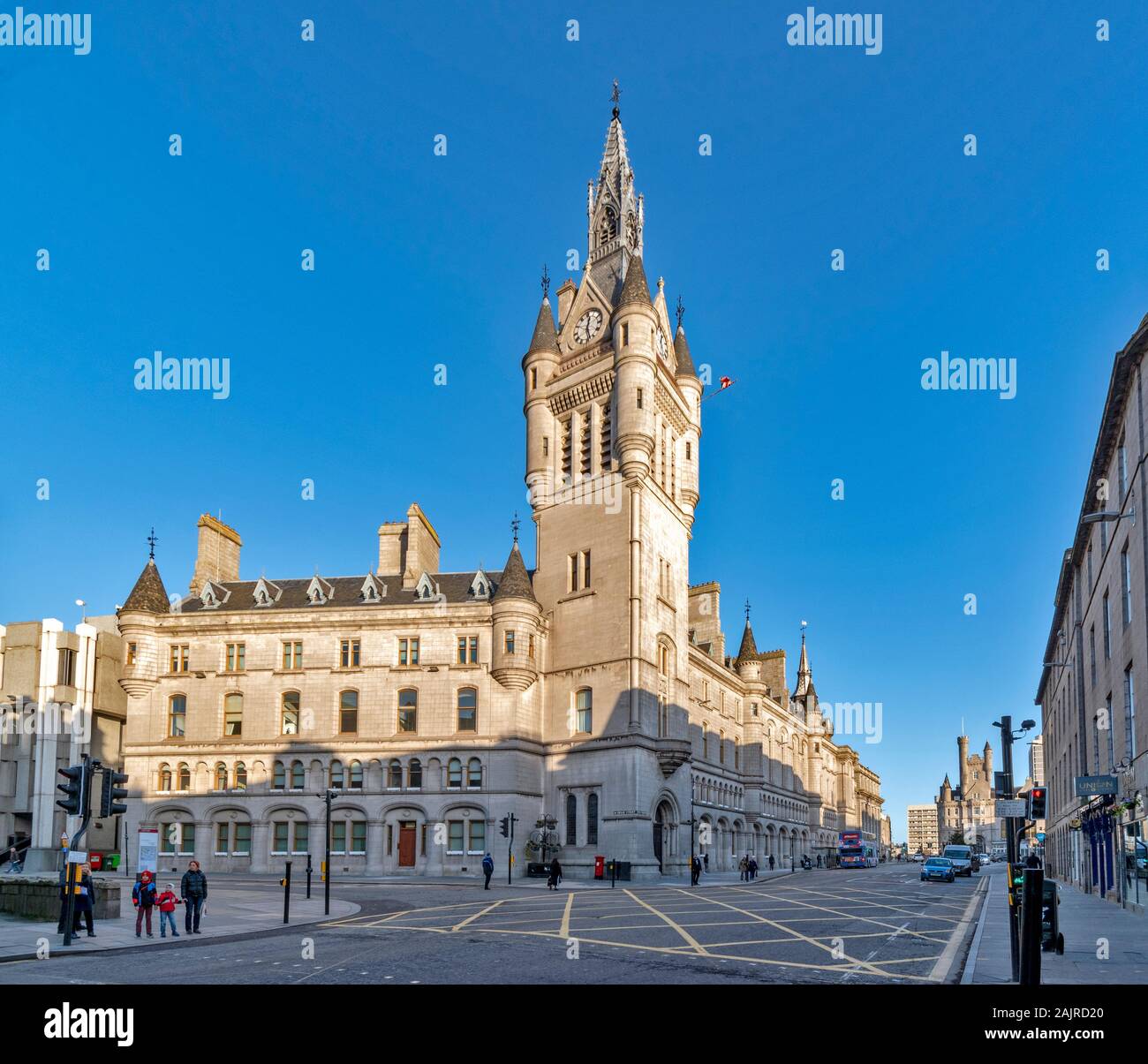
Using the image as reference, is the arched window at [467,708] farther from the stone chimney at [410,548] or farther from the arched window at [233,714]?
the arched window at [233,714]

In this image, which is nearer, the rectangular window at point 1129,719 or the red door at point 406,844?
the rectangular window at point 1129,719

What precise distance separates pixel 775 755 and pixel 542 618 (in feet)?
138

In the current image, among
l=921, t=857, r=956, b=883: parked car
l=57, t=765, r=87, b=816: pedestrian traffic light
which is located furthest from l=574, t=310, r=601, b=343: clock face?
l=57, t=765, r=87, b=816: pedestrian traffic light

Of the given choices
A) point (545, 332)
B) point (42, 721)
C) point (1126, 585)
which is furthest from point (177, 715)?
point (1126, 585)

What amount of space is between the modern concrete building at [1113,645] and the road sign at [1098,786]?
26cm

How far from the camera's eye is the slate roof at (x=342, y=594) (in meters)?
59.3

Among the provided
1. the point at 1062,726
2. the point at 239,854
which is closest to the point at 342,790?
the point at 239,854

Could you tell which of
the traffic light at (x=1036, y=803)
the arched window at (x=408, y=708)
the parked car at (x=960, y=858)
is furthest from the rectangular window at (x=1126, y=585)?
the parked car at (x=960, y=858)

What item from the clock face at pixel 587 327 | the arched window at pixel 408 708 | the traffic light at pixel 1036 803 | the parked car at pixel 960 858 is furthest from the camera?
the parked car at pixel 960 858

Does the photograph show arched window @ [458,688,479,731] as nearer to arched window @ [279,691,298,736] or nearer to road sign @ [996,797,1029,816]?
arched window @ [279,691,298,736]

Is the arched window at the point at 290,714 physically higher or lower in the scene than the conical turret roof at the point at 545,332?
A: lower

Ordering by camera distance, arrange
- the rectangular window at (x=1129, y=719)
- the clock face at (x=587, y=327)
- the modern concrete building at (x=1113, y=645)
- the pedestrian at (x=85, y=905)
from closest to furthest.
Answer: the pedestrian at (x=85, y=905) → the modern concrete building at (x=1113, y=645) → the rectangular window at (x=1129, y=719) → the clock face at (x=587, y=327)

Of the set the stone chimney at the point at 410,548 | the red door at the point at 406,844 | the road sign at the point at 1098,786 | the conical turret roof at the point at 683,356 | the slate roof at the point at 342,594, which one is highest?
the conical turret roof at the point at 683,356
